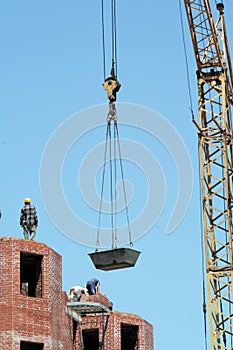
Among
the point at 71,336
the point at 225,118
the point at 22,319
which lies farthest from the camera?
the point at 225,118

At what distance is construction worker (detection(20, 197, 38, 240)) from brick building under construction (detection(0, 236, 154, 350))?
3.02 feet

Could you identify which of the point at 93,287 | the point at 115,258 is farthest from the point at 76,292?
the point at 115,258

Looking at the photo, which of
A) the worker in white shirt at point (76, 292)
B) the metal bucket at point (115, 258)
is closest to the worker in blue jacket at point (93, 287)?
the worker in white shirt at point (76, 292)

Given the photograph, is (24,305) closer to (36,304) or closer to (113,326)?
(36,304)

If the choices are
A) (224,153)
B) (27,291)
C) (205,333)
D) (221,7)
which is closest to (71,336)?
(27,291)

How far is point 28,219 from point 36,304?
400 cm

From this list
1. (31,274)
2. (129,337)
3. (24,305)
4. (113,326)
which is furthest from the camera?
(129,337)

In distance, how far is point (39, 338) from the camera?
58.4 meters

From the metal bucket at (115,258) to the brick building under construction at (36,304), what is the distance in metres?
11.5

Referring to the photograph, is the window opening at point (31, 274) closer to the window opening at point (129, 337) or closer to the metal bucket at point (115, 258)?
the window opening at point (129, 337)

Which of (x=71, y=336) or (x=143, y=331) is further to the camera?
(x=143, y=331)

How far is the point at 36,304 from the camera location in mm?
58688

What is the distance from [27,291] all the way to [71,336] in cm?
368

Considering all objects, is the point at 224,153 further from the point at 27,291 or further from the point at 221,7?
the point at 27,291
